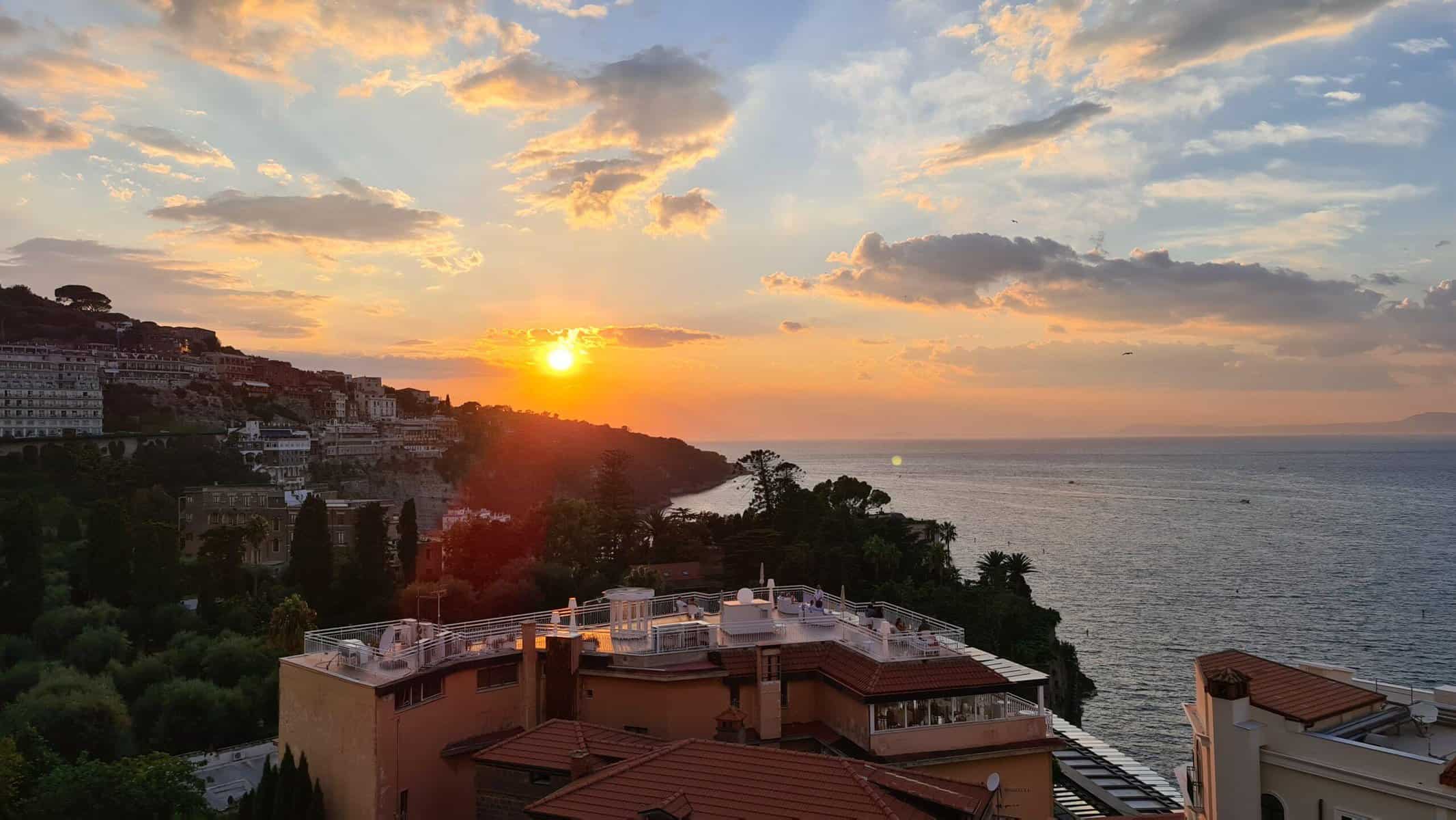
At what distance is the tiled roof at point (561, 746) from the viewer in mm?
15984

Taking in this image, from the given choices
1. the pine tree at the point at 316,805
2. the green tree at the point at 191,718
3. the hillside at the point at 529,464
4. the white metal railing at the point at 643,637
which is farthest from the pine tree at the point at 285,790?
the hillside at the point at 529,464

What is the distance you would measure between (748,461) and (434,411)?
87.5 metres

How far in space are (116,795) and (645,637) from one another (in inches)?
535

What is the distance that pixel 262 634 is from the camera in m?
45.1

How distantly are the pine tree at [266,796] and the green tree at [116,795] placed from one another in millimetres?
5251

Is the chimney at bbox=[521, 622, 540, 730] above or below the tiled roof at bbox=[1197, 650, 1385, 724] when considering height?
below

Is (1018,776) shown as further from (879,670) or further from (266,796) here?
(266,796)

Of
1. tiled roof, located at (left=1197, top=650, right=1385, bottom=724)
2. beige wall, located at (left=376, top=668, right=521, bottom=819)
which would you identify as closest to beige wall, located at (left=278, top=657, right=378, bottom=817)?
beige wall, located at (left=376, top=668, right=521, bottom=819)

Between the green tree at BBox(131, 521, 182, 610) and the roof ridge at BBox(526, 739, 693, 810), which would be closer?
the roof ridge at BBox(526, 739, 693, 810)

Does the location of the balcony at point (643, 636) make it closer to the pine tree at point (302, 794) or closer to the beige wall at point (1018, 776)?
the pine tree at point (302, 794)

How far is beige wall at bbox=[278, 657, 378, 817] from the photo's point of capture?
17766mm

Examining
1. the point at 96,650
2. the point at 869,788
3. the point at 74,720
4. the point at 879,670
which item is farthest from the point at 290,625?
the point at 869,788

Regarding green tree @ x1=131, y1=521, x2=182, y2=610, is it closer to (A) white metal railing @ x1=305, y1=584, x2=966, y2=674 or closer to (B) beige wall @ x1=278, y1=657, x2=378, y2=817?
(A) white metal railing @ x1=305, y1=584, x2=966, y2=674

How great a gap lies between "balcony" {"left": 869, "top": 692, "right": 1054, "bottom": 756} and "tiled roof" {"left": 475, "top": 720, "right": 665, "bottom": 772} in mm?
4638
